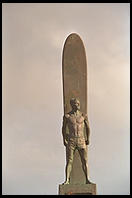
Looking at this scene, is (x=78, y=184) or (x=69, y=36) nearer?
(x=78, y=184)

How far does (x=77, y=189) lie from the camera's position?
52.0 feet

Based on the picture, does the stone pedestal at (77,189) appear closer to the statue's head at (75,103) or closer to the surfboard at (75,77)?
the surfboard at (75,77)

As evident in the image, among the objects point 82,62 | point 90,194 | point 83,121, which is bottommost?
point 90,194

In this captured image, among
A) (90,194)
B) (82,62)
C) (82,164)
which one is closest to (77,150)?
(82,164)

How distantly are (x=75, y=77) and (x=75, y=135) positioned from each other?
6.39 feet

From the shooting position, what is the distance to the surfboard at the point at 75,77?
16312 millimetres

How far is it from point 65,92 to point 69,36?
1940mm

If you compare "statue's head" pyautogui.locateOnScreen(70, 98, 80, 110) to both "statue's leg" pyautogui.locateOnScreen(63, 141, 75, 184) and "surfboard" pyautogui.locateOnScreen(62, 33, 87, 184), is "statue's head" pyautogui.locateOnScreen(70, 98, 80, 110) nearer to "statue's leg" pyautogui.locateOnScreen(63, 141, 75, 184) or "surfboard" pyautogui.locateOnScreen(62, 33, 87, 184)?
"surfboard" pyautogui.locateOnScreen(62, 33, 87, 184)

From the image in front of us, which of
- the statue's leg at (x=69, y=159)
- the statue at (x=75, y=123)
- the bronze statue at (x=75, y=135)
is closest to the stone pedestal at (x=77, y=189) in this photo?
the statue at (x=75, y=123)

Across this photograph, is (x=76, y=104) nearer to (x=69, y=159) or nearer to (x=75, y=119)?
(x=75, y=119)

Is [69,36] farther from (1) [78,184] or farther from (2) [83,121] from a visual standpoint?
(1) [78,184]

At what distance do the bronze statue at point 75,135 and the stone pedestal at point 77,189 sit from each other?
8.5 inches

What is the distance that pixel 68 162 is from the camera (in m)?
16.2

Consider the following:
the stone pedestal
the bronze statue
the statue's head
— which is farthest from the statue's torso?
the stone pedestal
